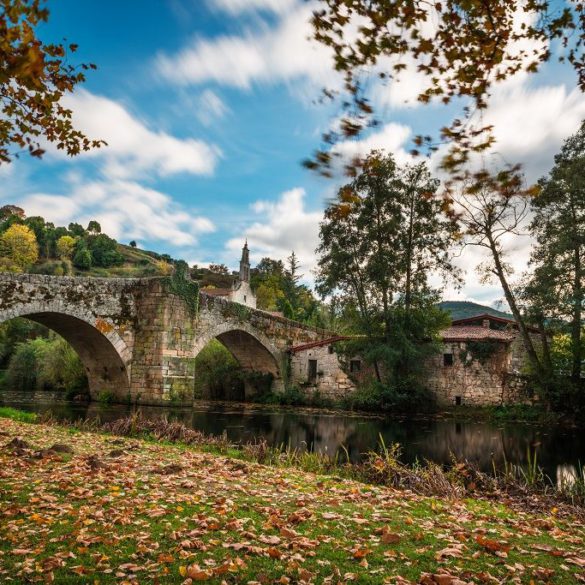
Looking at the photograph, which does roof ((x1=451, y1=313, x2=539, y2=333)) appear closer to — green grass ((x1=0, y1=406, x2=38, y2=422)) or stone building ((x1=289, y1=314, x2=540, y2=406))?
stone building ((x1=289, y1=314, x2=540, y2=406))

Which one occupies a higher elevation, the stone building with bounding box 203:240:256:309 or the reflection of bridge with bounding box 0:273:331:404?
the stone building with bounding box 203:240:256:309

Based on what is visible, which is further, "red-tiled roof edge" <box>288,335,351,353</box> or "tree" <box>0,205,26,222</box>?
"tree" <box>0,205,26,222</box>

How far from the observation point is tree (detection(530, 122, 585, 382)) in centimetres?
1557

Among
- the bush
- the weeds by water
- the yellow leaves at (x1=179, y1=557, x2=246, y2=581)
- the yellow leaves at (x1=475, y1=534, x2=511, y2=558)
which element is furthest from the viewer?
the bush

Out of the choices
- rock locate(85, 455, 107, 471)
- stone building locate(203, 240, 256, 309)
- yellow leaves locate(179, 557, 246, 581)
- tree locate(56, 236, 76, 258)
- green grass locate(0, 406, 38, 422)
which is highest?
tree locate(56, 236, 76, 258)

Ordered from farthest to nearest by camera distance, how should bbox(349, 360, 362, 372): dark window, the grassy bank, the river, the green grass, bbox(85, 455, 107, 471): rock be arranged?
bbox(349, 360, 362, 372): dark window, the green grass, the river, bbox(85, 455, 107, 471): rock, the grassy bank

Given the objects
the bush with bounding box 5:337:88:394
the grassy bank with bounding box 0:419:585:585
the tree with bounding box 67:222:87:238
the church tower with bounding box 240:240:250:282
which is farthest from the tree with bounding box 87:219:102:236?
the grassy bank with bounding box 0:419:585:585

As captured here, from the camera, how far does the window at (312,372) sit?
77.7 feet

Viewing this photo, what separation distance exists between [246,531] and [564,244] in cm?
1526

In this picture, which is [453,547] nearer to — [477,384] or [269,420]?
[269,420]

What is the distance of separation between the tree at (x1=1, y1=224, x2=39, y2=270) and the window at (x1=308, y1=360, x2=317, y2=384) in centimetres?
5375

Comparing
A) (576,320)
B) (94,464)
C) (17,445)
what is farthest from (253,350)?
(94,464)

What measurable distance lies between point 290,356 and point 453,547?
2114 centimetres

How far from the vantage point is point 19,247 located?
6550cm
